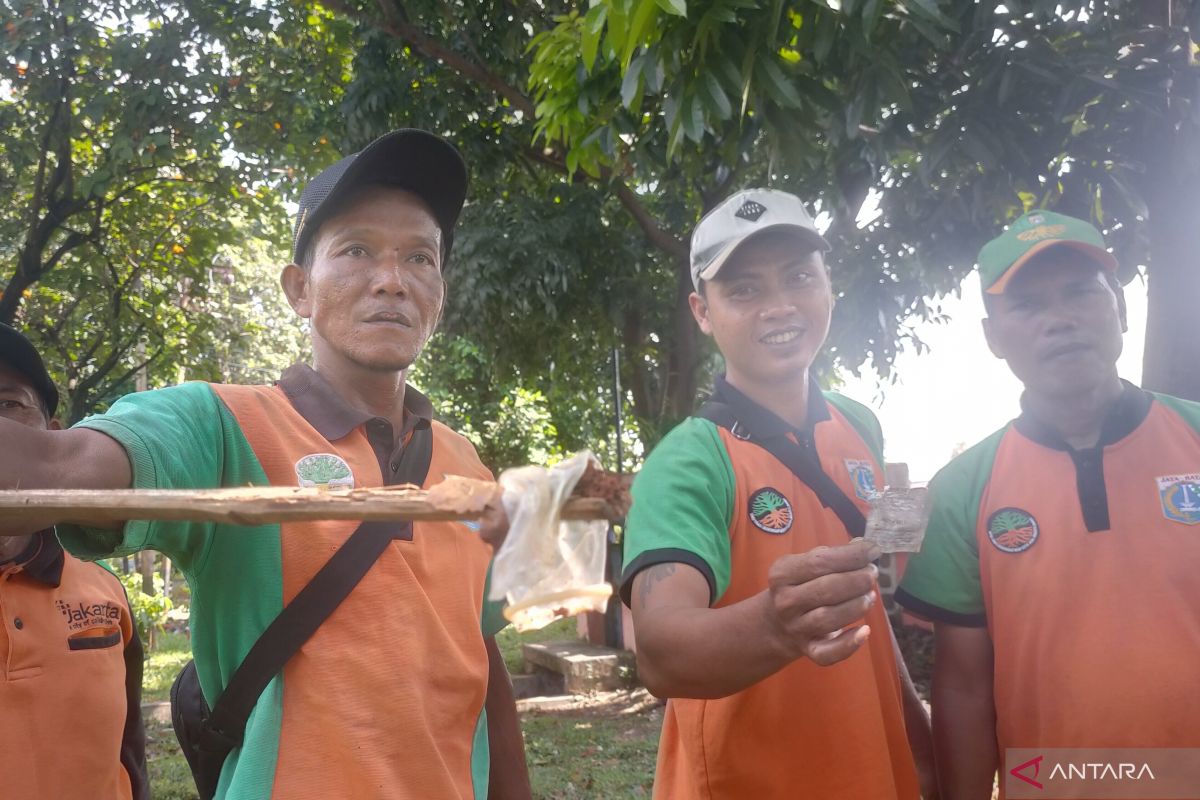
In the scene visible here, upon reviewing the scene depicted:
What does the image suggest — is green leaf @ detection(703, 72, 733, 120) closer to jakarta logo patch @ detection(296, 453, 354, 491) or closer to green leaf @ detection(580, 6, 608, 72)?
green leaf @ detection(580, 6, 608, 72)

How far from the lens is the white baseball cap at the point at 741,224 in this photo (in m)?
2.20

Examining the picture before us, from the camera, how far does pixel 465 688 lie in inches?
72.2

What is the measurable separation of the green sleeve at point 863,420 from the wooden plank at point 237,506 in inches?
58.3

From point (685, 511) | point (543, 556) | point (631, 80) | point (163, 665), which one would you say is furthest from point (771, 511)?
point (163, 665)

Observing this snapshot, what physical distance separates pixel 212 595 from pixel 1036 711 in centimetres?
175

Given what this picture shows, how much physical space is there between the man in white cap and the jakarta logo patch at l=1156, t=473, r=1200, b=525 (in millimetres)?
630

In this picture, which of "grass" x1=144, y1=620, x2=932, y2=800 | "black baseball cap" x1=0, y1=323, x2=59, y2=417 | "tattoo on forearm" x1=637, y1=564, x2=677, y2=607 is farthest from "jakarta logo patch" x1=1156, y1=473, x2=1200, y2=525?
"black baseball cap" x1=0, y1=323, x2=59, y2=417

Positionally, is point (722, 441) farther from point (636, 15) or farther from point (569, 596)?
point (636, 15)

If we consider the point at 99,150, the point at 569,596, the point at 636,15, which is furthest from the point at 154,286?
the point at 569,596

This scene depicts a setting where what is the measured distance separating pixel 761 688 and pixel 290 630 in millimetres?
952

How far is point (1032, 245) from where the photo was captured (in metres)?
2.34

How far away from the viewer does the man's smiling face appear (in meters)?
2.15

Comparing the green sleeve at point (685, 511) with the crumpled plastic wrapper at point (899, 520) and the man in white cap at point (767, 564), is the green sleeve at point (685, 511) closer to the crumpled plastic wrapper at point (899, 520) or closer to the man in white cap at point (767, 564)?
the man in white cap at point (767, 564)

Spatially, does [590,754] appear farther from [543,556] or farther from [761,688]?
[543,556]
